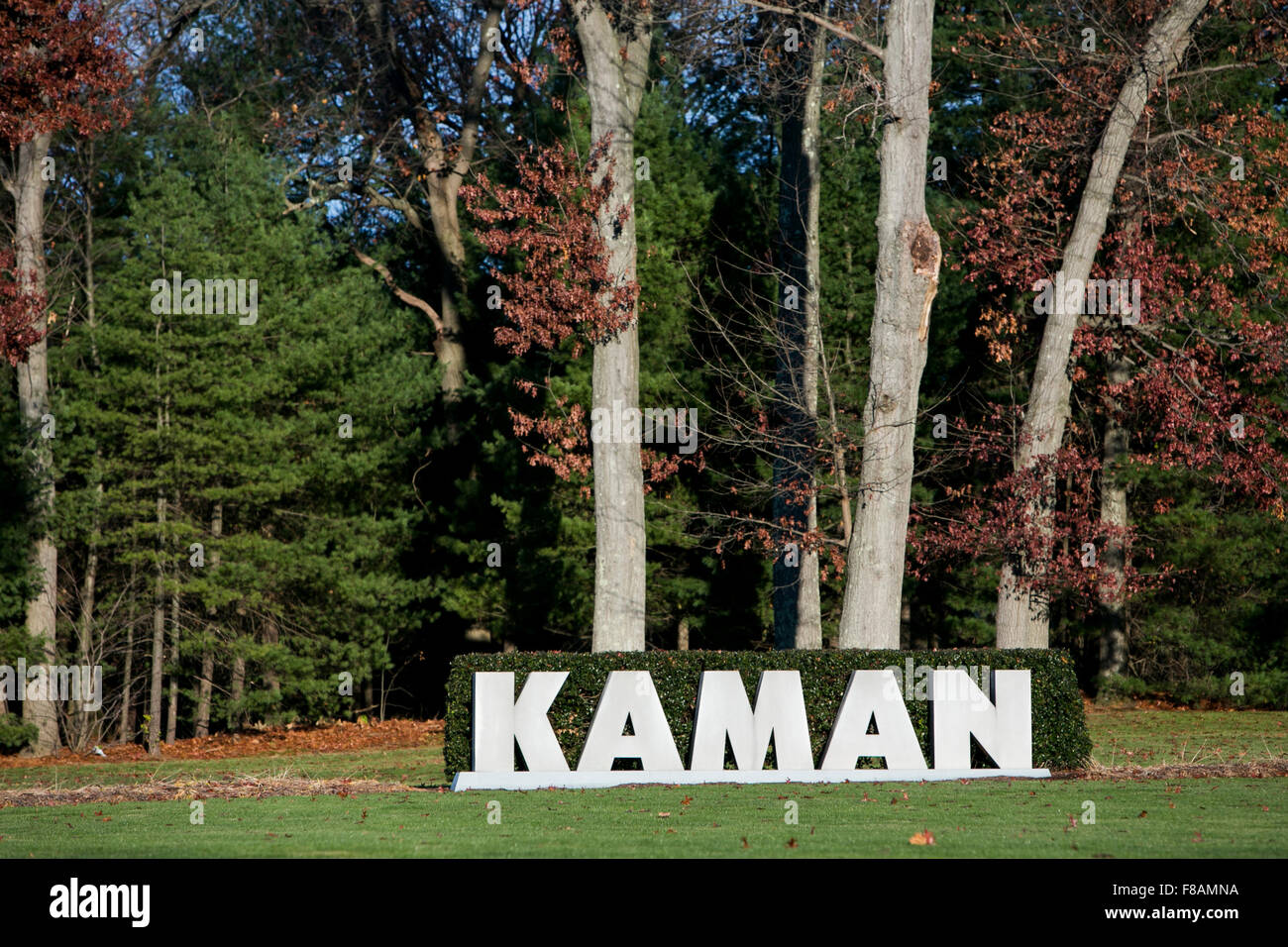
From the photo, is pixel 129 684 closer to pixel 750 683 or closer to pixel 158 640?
pixel 158 640

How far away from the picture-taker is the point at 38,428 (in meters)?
21.2

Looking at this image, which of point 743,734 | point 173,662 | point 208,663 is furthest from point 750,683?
point 208,663

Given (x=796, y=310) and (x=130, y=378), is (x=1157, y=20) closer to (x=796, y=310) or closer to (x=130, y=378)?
(x=796, y=310)

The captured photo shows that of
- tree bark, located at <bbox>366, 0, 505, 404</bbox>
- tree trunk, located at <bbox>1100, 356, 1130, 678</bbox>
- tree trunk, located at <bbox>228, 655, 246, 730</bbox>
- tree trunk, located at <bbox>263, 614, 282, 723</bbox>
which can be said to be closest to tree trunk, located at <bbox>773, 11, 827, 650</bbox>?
tree trunk, located at <bbox>1100, 356, 1130, 678</bbox>

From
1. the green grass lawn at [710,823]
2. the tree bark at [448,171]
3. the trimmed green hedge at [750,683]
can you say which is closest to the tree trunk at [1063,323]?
the trimmed green hedge at [750,683]

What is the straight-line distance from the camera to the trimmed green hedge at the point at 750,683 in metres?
12.8

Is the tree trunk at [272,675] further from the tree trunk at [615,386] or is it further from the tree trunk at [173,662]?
the tree trunk at [615,386]

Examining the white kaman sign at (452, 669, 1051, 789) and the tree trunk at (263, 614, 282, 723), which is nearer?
the white kaman sign at (452, 669, 1051, 789)

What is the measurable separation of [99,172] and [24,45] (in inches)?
233

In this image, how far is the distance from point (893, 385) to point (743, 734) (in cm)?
458

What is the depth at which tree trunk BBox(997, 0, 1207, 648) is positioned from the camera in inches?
726

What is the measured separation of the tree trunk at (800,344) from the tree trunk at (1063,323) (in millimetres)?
2983

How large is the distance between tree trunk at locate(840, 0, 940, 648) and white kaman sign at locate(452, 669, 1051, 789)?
194cm

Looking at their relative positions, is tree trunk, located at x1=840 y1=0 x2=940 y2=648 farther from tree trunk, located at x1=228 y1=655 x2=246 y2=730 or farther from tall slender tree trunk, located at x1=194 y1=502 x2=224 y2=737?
tree trunk, located at x1=228 y1=655 x2=246 y2=730
